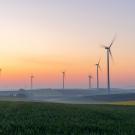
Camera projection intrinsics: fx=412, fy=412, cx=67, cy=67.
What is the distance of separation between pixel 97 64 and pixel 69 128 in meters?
161

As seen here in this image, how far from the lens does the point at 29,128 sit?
3203 cm

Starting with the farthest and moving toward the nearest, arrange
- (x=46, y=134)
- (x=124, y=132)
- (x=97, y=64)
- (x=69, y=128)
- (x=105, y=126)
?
1. (x=97, y=64)
2. (x=105, y=126)
3. (x=69, y=128)
4. (x=124, y=132)
5. (x=46, y=134)

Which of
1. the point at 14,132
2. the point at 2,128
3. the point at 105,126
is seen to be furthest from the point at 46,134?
the point at 105,126

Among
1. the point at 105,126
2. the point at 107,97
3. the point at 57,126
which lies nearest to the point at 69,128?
the point at 57,126

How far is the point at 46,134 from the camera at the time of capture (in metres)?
28.8

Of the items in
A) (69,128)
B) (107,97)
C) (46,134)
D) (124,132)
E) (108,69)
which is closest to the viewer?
(46,134)

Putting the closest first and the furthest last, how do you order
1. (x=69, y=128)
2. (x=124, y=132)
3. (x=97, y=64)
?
(x=124, y=132) → (x=69, y=128) → (x=97, y=64)

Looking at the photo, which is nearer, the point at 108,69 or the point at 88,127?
the point at 88,127

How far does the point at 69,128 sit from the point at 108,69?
370 feet

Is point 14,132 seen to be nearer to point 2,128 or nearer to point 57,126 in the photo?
point 2,128

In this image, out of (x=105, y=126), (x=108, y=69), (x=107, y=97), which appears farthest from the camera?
(x=107, y=97)

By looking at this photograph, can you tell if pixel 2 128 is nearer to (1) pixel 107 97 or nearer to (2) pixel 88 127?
(2) pixel 88 127

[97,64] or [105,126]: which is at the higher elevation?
[97,64]

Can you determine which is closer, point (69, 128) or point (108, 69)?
point (69, 128)
